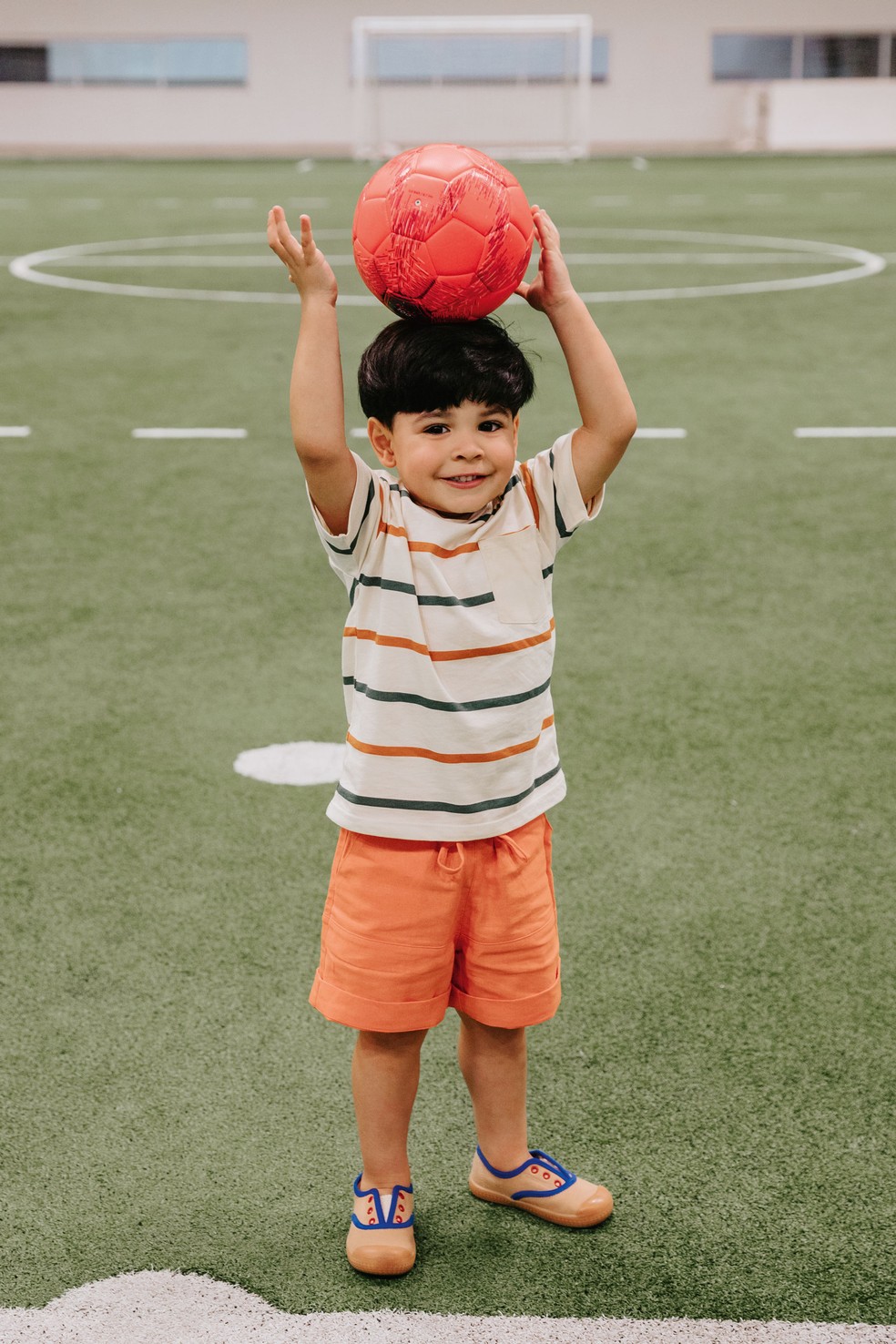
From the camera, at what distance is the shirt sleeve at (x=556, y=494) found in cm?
195

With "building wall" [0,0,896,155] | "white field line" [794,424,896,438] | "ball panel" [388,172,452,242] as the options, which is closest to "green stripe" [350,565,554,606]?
"ball panel" [388,172,452,242]

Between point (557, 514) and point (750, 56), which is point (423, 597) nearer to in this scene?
point (557, 514)

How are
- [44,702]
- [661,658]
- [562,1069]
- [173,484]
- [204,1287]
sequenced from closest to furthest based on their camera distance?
[204,1287] → [562,1069] → [44,702] → [661,658] → [173,484]

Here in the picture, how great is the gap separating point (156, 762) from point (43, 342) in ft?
18.4

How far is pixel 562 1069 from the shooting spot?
Answer: 2400mm

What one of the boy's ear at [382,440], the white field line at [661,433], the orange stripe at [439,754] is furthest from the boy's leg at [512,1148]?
the white field line at [661,433]

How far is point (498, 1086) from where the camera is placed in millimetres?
2070

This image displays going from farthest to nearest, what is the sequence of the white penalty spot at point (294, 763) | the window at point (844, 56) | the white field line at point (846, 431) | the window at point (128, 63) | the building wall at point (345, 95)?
the window at point (128, 63), the window at point (844, 56), the building wall at point (345, 95), the white field line at point (846, 431), the white penalty spot at point (294, 763)

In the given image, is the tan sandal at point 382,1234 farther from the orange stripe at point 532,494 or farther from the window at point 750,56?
the window at point 750,56

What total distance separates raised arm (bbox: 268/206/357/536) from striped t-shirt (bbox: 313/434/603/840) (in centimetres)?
5

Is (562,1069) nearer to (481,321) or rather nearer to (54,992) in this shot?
(54,992)

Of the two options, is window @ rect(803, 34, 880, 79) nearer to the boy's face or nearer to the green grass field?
the green grass field

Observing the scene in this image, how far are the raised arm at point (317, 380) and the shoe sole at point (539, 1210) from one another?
3.36 feet

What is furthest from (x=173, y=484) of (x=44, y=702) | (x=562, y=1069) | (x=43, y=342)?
(x=562, y=1069)
